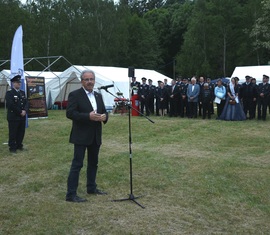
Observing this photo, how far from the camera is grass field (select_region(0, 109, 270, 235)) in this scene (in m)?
4.39

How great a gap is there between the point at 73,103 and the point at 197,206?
7.10 ft

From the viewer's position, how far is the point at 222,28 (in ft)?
138

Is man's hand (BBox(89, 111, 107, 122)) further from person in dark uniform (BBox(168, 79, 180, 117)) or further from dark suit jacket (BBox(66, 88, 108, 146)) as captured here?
person in dark uniform (BBox(168, 79, 180, 117))

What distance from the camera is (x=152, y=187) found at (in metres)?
5.93

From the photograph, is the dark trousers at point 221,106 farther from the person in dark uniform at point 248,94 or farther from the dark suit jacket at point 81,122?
the dark suit jacket at point 81,122

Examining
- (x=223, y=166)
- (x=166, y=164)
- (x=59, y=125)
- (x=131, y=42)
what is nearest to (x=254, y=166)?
(x=223, y=166)

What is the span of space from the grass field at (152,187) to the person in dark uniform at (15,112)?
0.38 m

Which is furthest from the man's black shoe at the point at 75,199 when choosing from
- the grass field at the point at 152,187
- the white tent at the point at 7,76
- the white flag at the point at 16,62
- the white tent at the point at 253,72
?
the white tent at the point at 253,72

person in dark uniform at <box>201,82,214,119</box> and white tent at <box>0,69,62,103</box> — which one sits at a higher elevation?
white tent at <box>0,69,62,103</box>

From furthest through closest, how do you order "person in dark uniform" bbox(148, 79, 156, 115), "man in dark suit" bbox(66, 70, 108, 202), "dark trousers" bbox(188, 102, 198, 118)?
"person in dark uniform" bbox(148, 79, 156, 115) → "dark trousers" bbox(188, 102, 198, 118) → "man in dark suit" bbox(66, 70, 108, 202)

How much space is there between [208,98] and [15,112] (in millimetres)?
8748

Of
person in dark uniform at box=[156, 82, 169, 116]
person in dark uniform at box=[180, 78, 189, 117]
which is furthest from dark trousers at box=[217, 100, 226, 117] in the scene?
person in dark uniform at box=[156, 82, 169, 116]

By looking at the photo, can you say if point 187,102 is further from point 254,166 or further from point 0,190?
point 0,190

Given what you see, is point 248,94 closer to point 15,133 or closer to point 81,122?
point 15,133
